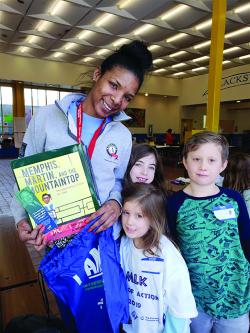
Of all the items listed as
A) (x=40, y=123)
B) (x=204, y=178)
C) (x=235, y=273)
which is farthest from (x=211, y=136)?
(x=40, y=123)

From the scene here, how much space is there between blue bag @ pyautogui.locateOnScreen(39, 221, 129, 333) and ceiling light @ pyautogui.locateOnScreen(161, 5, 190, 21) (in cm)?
674

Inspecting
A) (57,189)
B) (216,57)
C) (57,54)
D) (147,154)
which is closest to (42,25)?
(57,54)

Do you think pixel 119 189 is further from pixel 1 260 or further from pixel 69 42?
pixel 69 42

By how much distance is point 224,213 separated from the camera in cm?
110

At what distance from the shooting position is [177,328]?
3.40 feet

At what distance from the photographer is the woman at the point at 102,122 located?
3.25ft

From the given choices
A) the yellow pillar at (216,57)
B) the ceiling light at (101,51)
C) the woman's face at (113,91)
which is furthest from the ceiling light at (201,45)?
the woman's face at (113,91)

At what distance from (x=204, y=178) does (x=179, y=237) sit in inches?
11.4

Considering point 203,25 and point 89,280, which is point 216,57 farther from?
point 203,25

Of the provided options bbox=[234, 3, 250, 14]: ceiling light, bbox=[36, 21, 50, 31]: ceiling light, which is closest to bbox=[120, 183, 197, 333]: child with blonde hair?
bbox=[234, 3, 250, 14]: ceiling light

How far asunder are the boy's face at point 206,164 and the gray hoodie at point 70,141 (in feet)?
1.03

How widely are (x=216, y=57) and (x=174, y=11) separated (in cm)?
336

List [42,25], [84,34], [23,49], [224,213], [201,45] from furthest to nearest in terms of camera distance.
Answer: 1. [23,49]
2. [201,45]
3. [84,34]
4. [42,25]
5. [224,213]

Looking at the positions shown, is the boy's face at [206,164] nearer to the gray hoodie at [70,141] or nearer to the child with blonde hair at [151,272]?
the child with blonde hair at [151,272]
